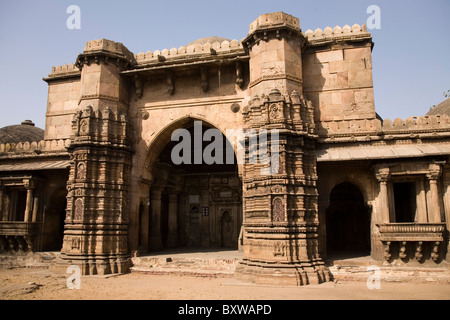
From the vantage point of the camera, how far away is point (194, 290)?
10281 millimetres

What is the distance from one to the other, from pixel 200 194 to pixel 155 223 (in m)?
3.94

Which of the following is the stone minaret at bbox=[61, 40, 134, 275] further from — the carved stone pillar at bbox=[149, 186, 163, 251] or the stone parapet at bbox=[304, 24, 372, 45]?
the stone parapet at bbox=[304, 24, 372, 45]

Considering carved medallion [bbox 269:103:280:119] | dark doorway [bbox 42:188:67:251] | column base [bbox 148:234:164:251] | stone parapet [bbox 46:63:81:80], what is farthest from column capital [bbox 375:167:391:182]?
stone parapet [bbox 46:63:81:80]

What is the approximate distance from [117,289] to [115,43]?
9.28m

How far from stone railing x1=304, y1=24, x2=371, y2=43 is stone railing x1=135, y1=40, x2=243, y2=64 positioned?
268 cm

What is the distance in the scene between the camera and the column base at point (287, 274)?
34.6 feet

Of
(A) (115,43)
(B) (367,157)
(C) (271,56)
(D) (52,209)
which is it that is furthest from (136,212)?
(B) (367,157)

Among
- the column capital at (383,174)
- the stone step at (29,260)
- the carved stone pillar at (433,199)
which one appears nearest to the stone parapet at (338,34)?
the column capital at (383,174)

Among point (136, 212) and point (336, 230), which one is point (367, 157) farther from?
point (136, 212)

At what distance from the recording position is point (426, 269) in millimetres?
10844

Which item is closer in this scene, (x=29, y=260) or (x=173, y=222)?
(x=29, y=260)

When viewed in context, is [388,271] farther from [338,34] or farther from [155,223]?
[155,223]

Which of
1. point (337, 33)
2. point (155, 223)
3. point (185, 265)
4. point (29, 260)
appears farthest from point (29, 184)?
point (337, 33)

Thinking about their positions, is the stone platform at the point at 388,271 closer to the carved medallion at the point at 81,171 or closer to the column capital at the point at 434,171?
the column capital at the point at 434,171
